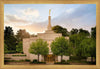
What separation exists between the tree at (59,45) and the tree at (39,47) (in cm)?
34

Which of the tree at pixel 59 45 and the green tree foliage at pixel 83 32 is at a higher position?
the green tree foliage at pixel 83 32

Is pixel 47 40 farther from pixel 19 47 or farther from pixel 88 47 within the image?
pixel 88 47

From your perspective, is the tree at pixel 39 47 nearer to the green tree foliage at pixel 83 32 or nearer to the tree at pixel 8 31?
the tree at pixel 8 31

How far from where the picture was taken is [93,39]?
5504 mm

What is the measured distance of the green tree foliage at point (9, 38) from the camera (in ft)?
18.4

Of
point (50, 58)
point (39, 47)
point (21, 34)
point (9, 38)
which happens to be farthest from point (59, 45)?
Answer: point (9, 38)

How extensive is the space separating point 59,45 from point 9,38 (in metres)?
2.42

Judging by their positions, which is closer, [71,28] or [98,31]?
[98,31]

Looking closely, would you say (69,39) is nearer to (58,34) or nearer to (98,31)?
(58,34)

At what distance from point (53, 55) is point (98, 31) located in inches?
94.3

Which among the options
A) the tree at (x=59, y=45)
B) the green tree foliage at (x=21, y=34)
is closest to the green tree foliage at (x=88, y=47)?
the tree at (x=59, y=45)

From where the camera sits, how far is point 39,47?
590 cm

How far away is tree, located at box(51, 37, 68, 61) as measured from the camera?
5844mm

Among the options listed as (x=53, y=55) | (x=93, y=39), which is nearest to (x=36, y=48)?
(x=53, y=55)
